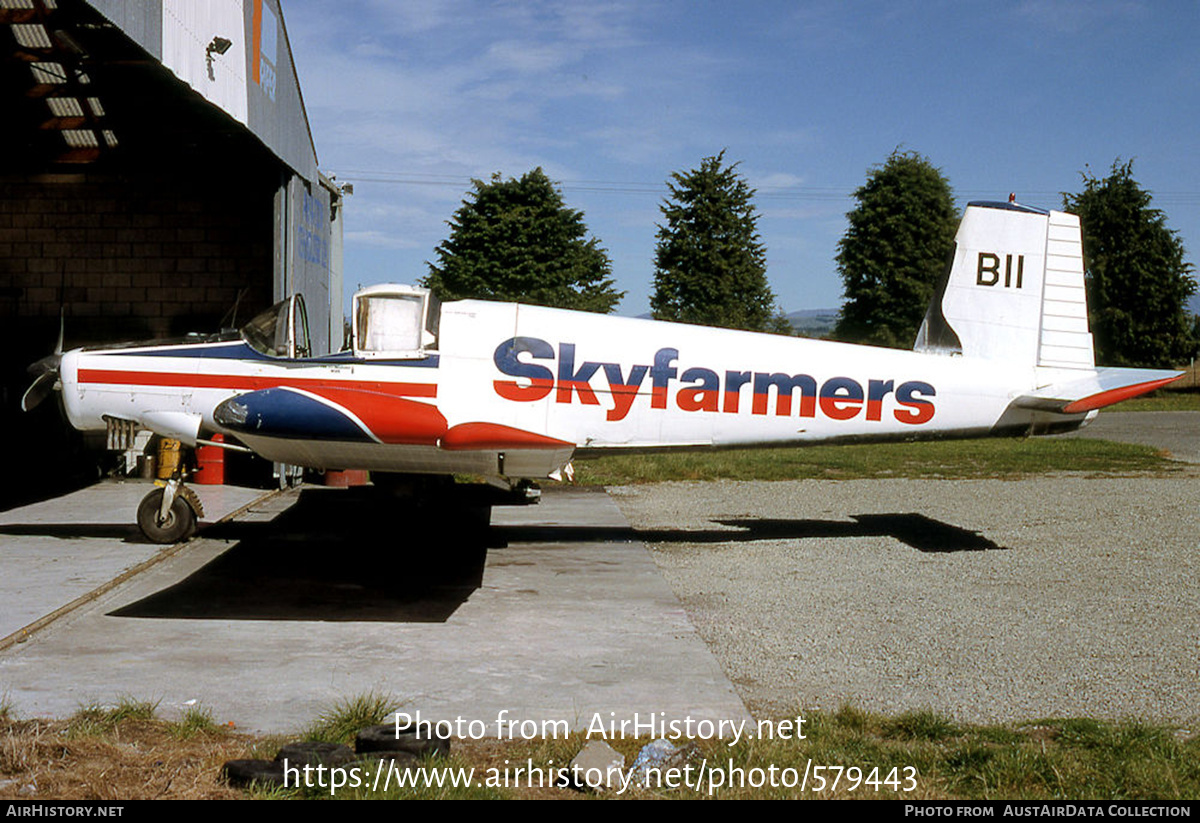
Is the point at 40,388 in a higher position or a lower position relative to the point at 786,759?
higher

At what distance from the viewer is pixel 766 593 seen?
819 cm

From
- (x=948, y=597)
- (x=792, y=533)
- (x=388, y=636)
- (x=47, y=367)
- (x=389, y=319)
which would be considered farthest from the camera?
(x=792, y=533)

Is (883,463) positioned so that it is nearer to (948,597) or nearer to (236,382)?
(948,597)

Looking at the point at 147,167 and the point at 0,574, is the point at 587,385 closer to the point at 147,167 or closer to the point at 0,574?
the point at 0,574

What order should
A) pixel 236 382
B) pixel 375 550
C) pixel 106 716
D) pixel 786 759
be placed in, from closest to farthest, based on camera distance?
pixel 786 759 < pixel 106 716 < pixel 236 382 < pixel 375 550

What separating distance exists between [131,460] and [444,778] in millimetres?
14142

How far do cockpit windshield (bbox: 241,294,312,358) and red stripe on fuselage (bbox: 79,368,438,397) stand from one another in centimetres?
28

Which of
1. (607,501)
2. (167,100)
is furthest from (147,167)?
(607,501)

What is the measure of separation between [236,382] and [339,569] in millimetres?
1926

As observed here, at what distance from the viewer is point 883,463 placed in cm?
1962

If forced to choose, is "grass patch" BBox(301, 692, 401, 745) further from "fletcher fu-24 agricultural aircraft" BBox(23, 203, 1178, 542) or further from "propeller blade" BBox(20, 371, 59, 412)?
"propeller blade" BBox(20, 371, 59, 412)

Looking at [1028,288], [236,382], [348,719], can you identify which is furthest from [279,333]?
[1028,288]

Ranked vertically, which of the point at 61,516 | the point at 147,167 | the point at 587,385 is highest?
the point at 147,167

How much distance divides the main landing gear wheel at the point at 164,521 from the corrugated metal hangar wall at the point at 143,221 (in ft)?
16.6
